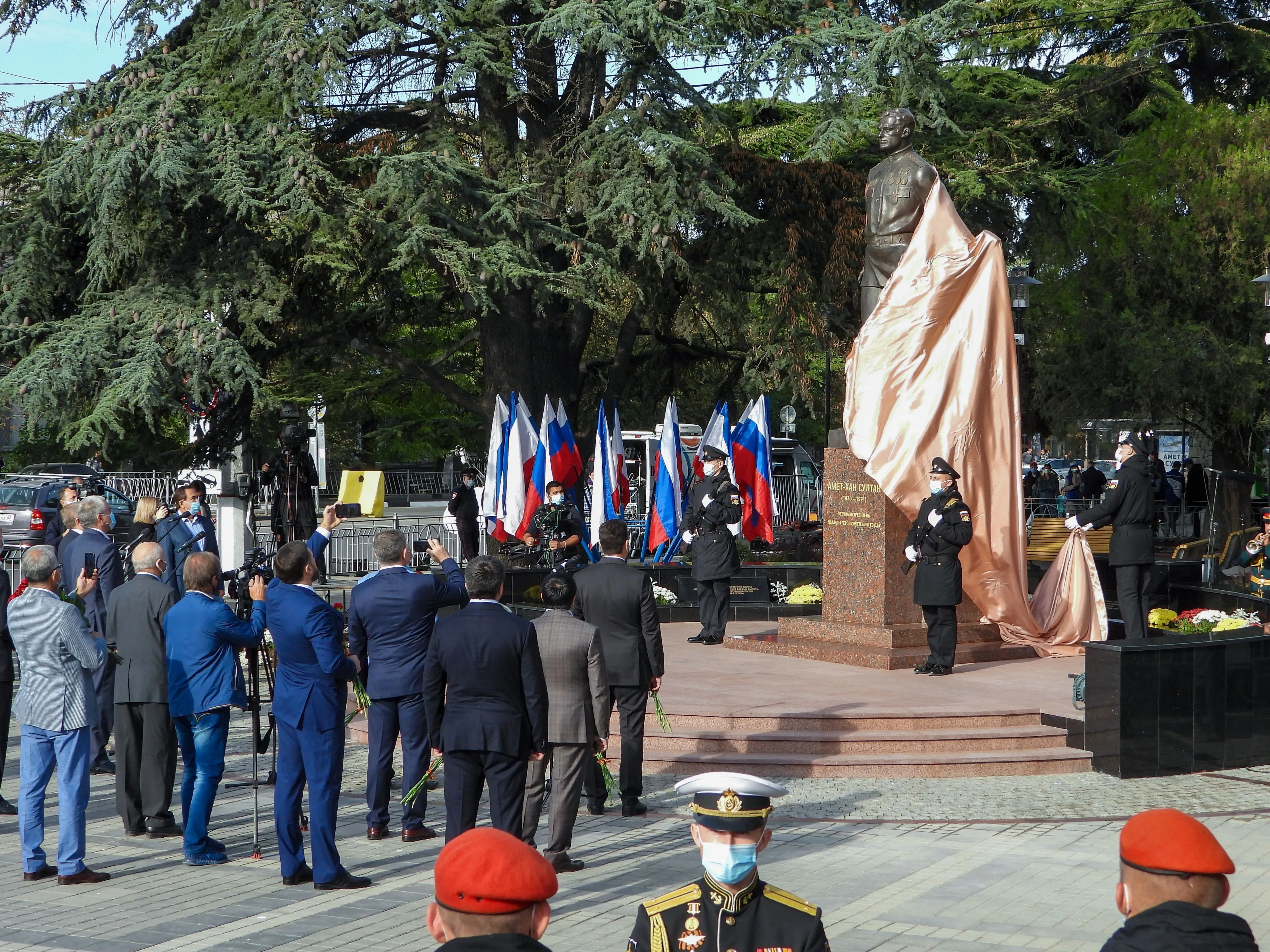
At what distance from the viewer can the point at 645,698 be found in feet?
29.2

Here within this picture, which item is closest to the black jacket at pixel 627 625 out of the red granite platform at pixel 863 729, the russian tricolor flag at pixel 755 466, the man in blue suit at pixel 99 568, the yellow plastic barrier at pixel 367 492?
the red granite platform at pixel 863 729

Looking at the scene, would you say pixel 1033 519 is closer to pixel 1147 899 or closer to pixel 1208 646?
pixel 1208 646

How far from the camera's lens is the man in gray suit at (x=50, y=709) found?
7484mm

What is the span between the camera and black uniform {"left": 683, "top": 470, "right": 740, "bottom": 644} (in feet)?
47.8

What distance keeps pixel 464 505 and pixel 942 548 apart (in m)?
13.6

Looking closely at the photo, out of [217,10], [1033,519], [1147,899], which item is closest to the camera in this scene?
[1147,899]

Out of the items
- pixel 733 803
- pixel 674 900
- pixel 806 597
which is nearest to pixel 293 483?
pixel 806 597

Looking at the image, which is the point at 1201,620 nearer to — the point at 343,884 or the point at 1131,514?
the point at 1131,514

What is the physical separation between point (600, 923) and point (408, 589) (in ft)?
7.40

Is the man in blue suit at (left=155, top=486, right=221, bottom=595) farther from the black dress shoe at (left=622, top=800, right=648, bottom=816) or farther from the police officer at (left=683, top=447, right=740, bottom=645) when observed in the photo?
the black dress shoe at (left=622, top=800, right=648, bottom=816)

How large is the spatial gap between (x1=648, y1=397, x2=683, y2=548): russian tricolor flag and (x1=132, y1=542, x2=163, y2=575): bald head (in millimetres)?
12497

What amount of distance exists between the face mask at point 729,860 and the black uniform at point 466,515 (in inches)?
840

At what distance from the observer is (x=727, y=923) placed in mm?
3357

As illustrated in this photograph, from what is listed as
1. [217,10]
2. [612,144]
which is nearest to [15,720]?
[612,144]
